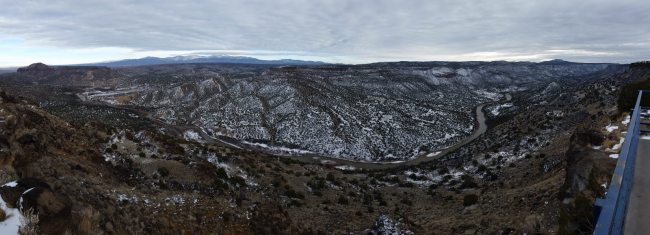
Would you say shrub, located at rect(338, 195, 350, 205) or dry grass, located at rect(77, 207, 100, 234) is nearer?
dry grass, located at rect(77, 207, 100, 234)

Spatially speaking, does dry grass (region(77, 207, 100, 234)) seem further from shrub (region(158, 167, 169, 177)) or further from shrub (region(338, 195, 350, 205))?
shrub (region(338, 195, 350, 205))

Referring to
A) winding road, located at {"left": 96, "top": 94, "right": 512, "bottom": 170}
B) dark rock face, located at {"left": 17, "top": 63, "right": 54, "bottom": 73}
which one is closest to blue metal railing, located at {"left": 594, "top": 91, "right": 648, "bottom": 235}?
winding road, located at {"left": 96, "top": 94, "right": 512, "bottom": 170}

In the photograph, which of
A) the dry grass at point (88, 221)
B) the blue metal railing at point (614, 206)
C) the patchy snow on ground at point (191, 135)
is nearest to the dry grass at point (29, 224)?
the dry grass at point (88, 221)

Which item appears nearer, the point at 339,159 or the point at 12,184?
the point at 12,184

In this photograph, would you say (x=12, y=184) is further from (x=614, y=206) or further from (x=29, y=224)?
(x=614, y=206)

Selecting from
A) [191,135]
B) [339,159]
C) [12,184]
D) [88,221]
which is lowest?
[339,159]

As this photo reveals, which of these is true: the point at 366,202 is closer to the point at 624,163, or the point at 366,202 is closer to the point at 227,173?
the point at 227,173

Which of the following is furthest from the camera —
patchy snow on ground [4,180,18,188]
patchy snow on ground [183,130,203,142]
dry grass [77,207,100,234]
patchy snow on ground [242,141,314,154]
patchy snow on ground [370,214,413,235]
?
patchy snow on ground [183,130,203,142]

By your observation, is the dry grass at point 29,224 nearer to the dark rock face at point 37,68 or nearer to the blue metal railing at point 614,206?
the blue metal railing at point 614,206

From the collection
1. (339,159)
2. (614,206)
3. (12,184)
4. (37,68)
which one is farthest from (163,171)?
(37,68)
